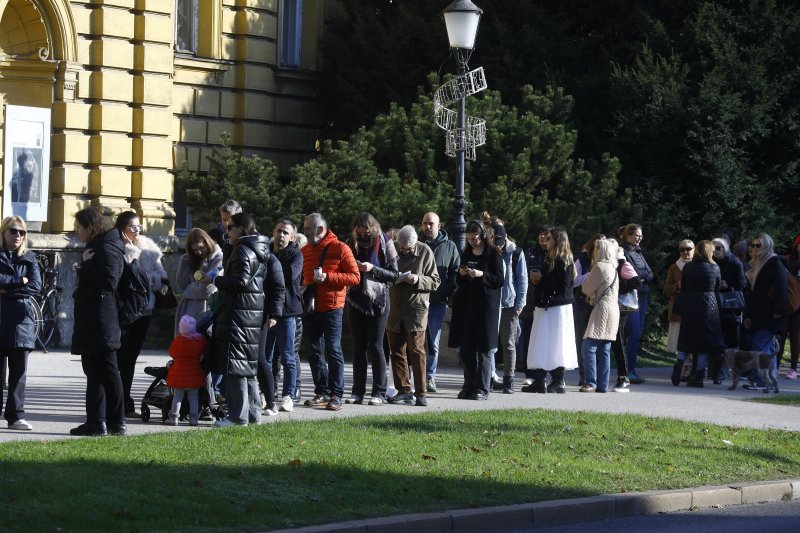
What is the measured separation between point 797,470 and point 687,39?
14.3 metres

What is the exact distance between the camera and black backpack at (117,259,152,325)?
1268 centimetres

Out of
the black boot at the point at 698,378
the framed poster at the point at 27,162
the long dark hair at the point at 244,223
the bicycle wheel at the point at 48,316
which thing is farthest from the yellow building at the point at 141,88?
the long dark hair at the point at 244,223

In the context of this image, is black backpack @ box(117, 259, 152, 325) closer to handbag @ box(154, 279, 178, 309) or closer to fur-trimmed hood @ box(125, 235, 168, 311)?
fur-trimmed hood @ box(125, 235, 168, 311)

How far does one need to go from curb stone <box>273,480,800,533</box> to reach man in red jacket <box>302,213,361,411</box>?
4.65 meters

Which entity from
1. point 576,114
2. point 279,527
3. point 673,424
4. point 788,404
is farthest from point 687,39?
point 279,527

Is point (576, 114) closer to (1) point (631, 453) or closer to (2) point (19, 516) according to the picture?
(1) point (631, 453)

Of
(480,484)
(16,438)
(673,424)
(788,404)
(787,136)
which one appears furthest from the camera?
(787,136)

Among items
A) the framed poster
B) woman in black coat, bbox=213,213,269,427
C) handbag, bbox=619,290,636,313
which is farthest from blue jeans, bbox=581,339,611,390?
the framed poster

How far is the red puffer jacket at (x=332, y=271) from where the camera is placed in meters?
14.6

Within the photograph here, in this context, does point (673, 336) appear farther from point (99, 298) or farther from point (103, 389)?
point (99, 298)

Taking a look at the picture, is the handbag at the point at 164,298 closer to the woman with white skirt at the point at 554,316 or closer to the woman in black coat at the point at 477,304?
the woman in black coat at the point at 477,304

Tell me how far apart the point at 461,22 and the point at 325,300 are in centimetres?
484

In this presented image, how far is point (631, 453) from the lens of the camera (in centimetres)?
1212

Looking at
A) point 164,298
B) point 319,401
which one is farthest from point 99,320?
point 319,401
